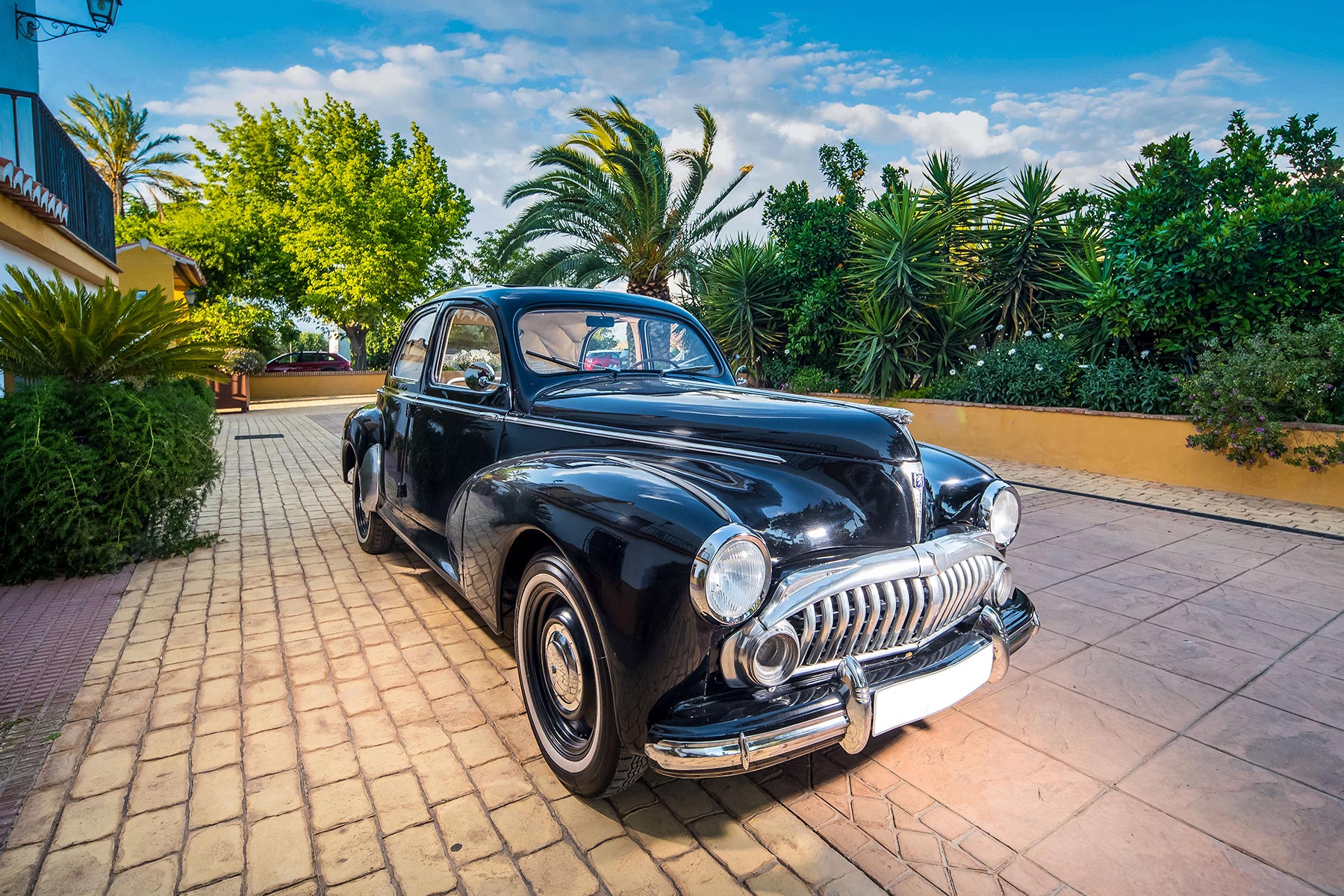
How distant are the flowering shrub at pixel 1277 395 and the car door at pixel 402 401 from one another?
7277 mm

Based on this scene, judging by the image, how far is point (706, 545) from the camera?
5.96ft

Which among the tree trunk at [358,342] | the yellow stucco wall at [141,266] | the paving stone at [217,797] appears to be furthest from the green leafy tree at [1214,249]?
the tree trunk at [358,342]

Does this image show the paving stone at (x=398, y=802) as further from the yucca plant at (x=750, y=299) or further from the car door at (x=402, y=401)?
the yucca plant at (x=750, y=299)

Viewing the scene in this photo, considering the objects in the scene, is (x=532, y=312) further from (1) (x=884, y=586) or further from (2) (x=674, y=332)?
(1) (x=884, y=586)

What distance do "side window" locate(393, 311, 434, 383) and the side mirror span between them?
0.93 meters

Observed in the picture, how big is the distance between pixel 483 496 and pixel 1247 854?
2.72 metres

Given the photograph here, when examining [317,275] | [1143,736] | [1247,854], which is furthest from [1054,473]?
[317,275]

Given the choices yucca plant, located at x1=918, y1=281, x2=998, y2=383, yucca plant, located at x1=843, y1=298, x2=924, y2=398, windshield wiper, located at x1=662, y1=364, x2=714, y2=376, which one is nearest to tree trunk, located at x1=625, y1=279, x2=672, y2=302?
yucca plant, located at x1=843, y1=298, x2=924, y2=398

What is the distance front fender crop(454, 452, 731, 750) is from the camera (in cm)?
186

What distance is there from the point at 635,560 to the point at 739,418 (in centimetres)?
79

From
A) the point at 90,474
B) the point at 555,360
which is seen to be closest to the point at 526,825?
the point at 555,360

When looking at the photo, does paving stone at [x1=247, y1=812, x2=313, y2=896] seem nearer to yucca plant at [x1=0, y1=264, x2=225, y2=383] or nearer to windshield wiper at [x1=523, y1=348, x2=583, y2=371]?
windshield wiper at [x1=523, y1=348, x2=583, y2=371]

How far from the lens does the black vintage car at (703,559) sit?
1858mm

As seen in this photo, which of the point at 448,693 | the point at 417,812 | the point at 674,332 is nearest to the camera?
the point at 417,812
